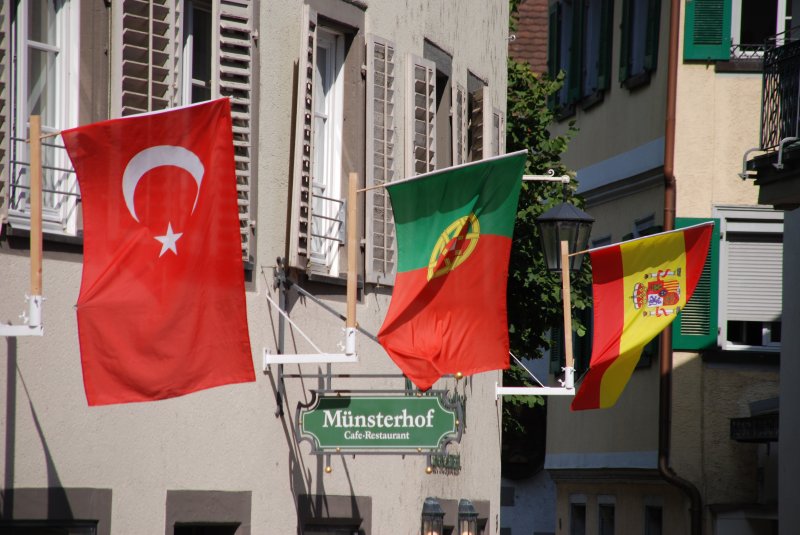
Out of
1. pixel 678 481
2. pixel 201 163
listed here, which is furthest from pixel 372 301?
pixel 678 481

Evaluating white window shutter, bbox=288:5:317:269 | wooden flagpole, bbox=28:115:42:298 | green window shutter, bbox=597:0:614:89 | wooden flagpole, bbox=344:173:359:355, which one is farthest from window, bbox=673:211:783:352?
wooden flagpole, bbox=28:115:42:298

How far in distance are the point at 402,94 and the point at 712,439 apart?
975 centimetres

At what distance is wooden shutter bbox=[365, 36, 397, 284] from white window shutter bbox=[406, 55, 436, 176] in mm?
284

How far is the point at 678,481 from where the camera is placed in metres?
21.5

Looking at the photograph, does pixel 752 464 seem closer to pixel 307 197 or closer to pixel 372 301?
pixel 372 301

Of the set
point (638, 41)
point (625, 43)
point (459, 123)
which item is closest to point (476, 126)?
point (459, 123)

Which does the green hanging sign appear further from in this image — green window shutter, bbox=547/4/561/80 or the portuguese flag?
green window shutter, bbox=547/4/561/80

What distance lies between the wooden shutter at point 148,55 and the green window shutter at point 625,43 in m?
14.0

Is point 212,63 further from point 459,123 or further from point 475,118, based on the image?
point 475,118

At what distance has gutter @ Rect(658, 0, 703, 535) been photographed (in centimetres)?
2145

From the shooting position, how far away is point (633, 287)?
12.6 meters

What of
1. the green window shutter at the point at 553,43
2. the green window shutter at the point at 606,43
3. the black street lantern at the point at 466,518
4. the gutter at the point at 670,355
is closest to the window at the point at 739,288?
the gutter at the point at 670,355

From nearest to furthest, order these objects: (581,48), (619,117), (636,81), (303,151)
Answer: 1. (303,151)
2. (636,81)
3. (619,117)
4. (581,48)

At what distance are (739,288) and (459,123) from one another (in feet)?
26.0
